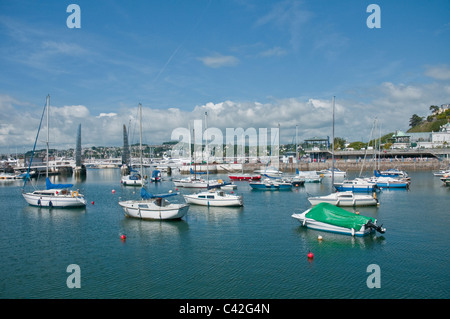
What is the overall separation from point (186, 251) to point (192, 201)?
1819 cm

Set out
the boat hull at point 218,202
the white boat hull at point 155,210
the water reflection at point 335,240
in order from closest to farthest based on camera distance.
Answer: the water reflection at point 335,240
the white boat hull at point 155,210
the boat hull at point 218,202

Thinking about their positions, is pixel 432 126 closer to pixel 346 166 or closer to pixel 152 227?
pixel 346 166

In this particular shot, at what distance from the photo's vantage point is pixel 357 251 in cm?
2372

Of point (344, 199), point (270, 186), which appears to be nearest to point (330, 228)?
point (344, 199)

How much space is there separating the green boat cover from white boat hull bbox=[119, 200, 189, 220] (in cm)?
1205

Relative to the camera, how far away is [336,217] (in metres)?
27.7

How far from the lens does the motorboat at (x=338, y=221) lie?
2659 cm

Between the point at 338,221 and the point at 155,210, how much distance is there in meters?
16.9

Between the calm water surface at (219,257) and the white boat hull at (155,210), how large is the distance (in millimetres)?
710

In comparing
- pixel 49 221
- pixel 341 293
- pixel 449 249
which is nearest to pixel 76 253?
pixel 49 221

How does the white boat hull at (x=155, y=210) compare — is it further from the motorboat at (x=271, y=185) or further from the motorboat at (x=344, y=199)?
the motorboat at (x=271, y=185)

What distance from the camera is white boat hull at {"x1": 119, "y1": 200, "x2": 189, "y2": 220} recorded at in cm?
3269

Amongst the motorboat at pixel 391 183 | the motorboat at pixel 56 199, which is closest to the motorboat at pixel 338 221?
the motorboat at pixel 56 199
